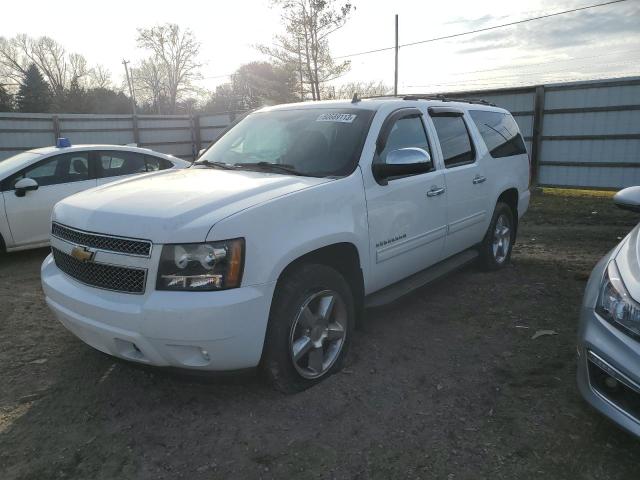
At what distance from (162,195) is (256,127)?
145 cm

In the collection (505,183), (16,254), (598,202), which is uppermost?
(505,183)

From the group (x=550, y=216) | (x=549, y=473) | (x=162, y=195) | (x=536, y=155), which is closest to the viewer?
(x=549, y=473)

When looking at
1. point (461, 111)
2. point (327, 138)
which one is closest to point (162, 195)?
point (327, 138)

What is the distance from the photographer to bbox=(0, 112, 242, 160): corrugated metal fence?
15.5m

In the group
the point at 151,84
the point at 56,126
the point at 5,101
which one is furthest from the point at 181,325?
the point at 151,84

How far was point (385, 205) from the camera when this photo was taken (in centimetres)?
355

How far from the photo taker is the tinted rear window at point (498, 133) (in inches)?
205

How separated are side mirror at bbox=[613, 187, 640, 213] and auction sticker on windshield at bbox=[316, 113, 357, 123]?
1.92 meters

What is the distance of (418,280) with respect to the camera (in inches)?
162

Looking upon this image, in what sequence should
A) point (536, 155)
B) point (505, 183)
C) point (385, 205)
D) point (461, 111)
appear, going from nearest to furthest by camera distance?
point (385, 205) → point (461, 111) → point (505, 183) → point (536, 155)

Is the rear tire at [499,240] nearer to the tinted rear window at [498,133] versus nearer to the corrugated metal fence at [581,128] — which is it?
the tinted rear window at [498,133]

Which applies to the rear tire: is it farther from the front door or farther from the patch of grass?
the patch of grass

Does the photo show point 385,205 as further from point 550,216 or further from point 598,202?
point 598,202

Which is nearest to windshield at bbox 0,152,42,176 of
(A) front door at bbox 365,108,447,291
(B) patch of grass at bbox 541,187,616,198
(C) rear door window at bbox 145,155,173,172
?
(C) rear door window at bbox 145,155,173,172
